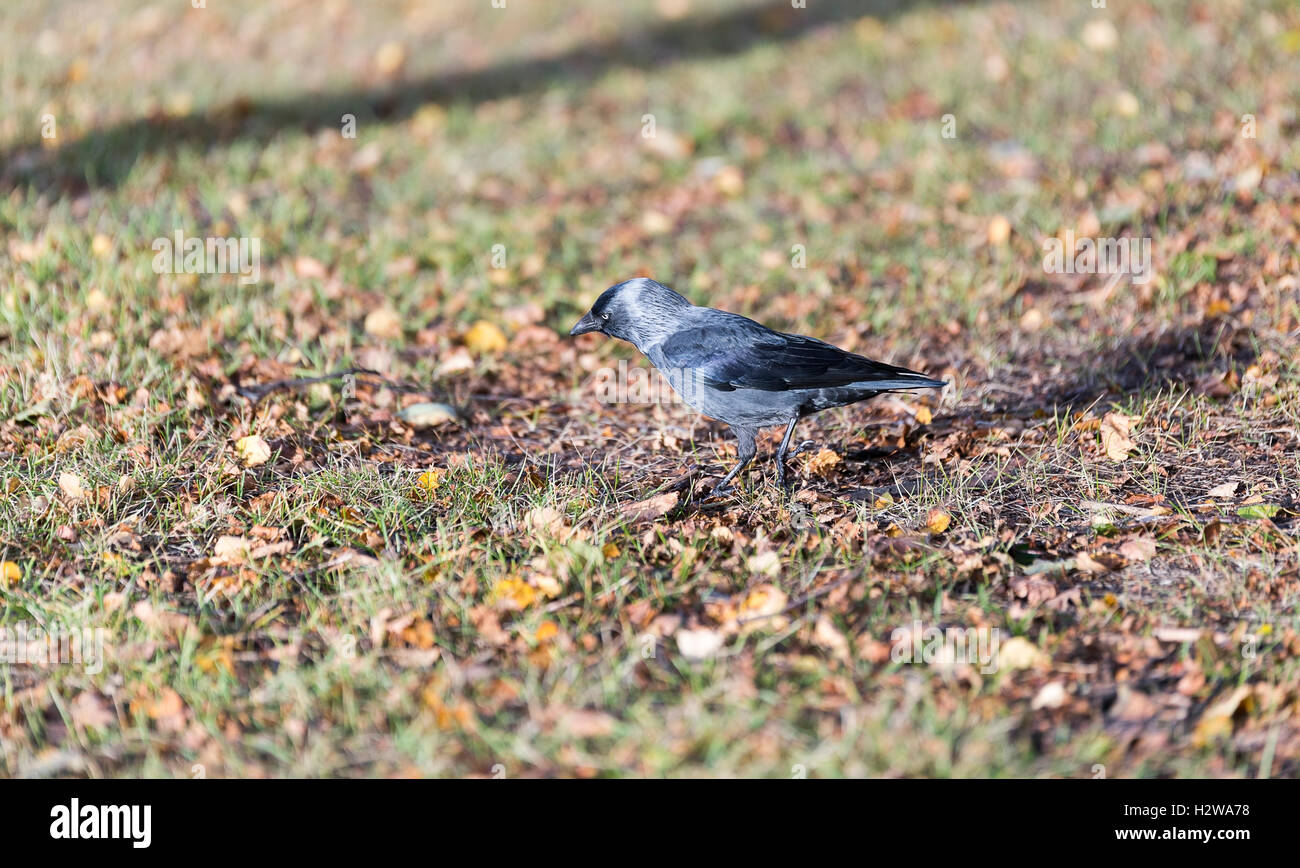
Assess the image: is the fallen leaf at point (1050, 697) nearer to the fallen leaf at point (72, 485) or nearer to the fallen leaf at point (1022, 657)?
the fallen leaf at point (1022, 657)

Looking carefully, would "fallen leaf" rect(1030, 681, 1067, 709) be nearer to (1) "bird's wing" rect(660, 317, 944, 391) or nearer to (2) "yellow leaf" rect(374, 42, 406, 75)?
(1) "bird's wing" rect(660, 317, 944, 391)

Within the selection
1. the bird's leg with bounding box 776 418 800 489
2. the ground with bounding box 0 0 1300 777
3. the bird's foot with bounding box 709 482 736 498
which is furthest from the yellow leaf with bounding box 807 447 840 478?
the bird's foot with bounding box 709 482 736 498

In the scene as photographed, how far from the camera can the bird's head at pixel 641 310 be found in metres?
4.12

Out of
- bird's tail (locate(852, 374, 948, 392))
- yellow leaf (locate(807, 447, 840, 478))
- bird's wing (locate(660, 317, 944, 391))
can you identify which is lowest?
yellow leaf (locate(807, 447, 840, 478))

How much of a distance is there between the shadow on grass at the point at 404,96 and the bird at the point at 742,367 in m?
4.51

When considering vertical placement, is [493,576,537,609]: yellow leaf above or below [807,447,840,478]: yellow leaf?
below

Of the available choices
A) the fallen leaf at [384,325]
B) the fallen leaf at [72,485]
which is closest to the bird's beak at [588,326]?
the fallen leaf at [384,325]

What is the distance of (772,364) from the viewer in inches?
154

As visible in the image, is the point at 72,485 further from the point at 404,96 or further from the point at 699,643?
the point at 404,96

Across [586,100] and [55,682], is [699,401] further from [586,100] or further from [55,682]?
[586,100]

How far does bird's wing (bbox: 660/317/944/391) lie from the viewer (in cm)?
384

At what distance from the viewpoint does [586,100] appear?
8742 mm

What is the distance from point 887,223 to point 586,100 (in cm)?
341
